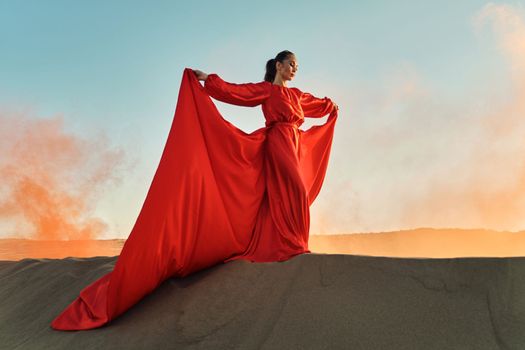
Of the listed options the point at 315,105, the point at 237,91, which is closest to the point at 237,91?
the point at 237,91

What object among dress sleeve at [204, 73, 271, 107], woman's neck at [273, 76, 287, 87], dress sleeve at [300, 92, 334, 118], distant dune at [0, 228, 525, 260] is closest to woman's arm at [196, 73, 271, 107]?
dress sleeve at [204, 73, 271, 107]

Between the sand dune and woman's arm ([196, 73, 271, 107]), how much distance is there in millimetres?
1736

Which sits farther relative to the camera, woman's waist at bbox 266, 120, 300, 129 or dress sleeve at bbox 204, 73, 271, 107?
woman's waist at bbox 266, 120, 300, 129

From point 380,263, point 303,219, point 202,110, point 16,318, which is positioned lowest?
point 16,318

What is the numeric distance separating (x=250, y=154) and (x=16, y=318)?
298 centimetres

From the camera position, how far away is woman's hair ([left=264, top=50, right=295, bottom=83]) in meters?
5.12

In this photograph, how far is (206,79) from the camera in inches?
179

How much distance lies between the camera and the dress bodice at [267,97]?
4.61 metres

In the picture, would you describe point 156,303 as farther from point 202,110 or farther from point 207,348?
point 202,110

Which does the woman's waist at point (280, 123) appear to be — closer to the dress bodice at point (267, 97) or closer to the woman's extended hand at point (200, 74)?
the dress bodice at point (267, 97)

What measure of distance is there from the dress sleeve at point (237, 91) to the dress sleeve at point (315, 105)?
60 centimetres

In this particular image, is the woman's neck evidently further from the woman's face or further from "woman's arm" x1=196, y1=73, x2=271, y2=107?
"woman's arm" x1=196, y1=73, x2=271, y2=107

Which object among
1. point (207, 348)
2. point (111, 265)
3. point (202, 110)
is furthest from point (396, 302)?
point (111, 265)

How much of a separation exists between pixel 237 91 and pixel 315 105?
3.95ft
